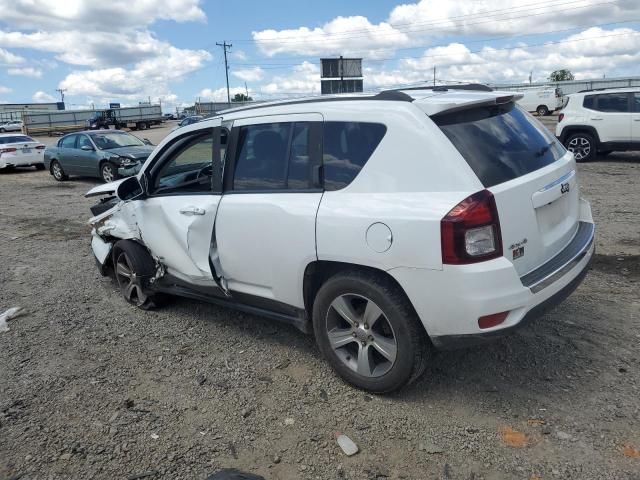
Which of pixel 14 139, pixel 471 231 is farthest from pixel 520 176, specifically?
pixel 14 139

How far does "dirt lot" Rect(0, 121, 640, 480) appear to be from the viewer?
285cm

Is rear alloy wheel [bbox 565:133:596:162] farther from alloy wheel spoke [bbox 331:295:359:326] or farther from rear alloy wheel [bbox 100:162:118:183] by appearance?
alloy wheel spoke [bbox 331:295:359:326]

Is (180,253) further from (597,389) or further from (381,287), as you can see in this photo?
(597,389)

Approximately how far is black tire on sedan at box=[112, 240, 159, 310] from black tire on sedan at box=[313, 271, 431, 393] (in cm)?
212

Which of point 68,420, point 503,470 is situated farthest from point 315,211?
point 68,420

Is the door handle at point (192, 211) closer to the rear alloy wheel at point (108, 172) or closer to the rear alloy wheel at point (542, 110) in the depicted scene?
the rear alloy wheel at point (108, 172)

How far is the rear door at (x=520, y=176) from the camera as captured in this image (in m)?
2.95

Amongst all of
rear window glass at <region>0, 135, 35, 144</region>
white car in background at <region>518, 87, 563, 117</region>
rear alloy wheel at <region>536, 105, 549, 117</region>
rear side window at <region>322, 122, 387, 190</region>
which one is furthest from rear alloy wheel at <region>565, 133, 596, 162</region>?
rear alloy wheel at <region>536, 105, 549, 117</region>

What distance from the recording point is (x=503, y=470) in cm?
271

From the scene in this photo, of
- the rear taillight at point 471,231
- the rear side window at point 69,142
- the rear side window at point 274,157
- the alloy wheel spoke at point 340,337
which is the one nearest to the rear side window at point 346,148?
the rear side window at point 274,157

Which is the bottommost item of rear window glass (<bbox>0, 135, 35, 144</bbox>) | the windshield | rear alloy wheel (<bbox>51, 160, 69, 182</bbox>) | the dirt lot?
the dirt lot

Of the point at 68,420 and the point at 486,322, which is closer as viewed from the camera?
the point at 486,322

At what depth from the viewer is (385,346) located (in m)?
3.24

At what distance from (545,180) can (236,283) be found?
2.23 meters
